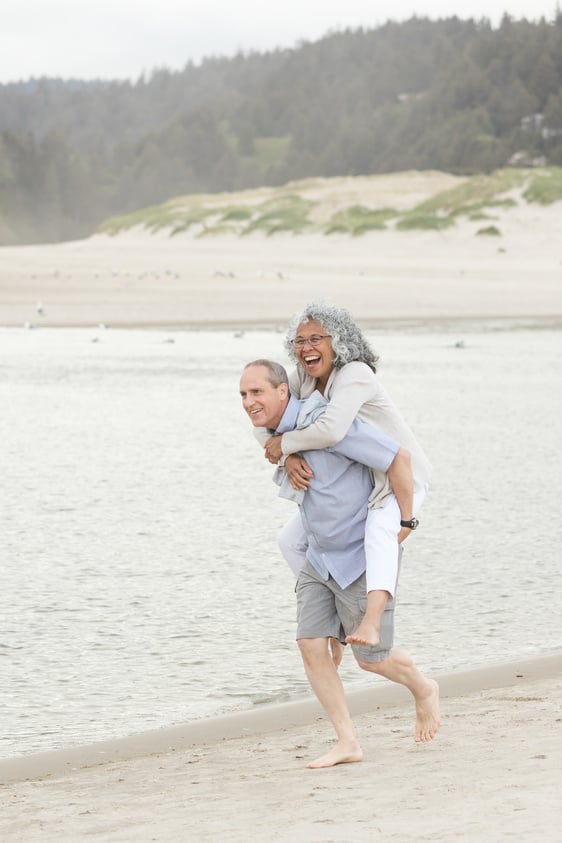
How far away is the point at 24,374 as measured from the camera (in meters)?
18.2

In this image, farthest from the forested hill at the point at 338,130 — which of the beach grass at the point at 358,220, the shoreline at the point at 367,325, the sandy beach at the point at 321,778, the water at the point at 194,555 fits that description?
the sandy beach at the point at 321,778

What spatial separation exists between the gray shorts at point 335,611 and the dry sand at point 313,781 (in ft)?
1.12

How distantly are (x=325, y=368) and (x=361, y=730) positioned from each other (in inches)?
50.6

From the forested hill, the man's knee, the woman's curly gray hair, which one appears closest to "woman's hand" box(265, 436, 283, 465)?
the woman's curly gray hair

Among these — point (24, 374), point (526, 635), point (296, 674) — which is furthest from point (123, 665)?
point (24, 374)

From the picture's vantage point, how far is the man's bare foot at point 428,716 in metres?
4.55

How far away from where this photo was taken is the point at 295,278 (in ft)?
117

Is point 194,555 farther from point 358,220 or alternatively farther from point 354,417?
point 358,220

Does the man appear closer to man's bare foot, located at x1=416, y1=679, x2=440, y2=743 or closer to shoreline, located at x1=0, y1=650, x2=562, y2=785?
man's bare foot, located at x1=416, y1=679, x2=440, y2=743

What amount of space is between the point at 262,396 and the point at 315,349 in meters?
0.22

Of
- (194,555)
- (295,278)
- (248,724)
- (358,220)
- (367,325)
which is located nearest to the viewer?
(248,724)

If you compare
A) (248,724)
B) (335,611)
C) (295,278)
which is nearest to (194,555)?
(248,724)

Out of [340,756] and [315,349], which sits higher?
[315,349]

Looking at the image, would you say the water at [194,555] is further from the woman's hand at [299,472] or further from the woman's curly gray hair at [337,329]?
the woman's curly gray hair at [337,329]
